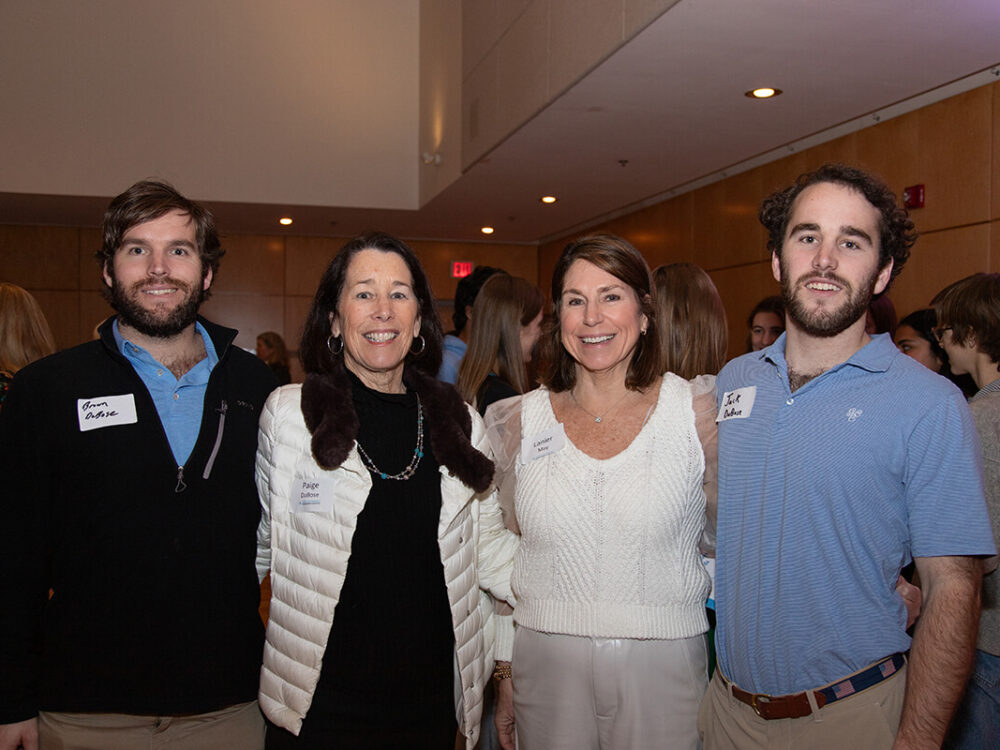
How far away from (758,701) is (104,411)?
173cm

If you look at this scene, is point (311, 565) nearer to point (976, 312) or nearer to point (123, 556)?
point (123, 556)

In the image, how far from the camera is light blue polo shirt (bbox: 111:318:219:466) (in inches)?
82.4

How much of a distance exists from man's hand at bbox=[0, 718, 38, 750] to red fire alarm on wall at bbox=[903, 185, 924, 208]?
5.48m

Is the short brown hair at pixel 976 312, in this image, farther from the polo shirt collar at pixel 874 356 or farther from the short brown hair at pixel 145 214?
the short brown hair at pixel 145 214

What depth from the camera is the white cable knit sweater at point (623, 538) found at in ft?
6.55

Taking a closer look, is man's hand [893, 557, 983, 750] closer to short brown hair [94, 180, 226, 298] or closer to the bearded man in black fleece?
the bearded man in black fleece

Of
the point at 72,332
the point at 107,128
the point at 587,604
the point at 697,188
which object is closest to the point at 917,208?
the point at 697,188

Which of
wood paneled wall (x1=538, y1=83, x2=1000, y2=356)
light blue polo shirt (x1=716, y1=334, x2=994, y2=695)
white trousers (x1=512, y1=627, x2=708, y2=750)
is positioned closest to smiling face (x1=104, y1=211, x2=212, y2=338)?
white trousers (x1=512, y1=627, x2=708, y2=750)

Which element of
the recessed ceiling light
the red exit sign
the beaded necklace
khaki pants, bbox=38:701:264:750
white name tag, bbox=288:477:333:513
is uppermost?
the recessed ceiling light

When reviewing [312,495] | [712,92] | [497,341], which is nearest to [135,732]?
[312,495]

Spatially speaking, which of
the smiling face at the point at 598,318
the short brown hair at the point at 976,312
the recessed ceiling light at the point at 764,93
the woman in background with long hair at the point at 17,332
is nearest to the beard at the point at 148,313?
the smiling face at the point at 598,318

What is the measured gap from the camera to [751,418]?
1.96m

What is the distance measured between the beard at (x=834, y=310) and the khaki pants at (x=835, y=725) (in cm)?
77

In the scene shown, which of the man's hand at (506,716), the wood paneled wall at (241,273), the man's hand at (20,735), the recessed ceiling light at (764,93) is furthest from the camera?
the wood paneled wall at (241,273)
